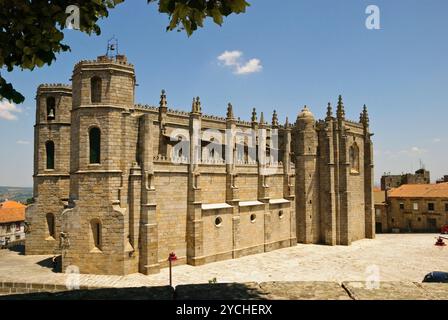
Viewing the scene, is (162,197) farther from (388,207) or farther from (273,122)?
(388,207)

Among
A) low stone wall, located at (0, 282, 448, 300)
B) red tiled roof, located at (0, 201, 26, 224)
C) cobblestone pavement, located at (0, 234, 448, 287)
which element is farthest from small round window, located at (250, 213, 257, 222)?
red tiled roof, located at (0, 201, 26, 224)

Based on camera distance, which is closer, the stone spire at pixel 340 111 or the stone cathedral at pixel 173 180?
the stone cathedral at pixel 173 180

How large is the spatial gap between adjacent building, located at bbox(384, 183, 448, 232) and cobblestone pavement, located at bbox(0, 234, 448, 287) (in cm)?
1238

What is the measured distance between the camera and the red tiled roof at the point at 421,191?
151 feet

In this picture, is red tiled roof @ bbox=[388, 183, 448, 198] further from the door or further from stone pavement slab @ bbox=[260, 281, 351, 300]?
stone pavement slab @ bbox=[260, 281, 351, 300]

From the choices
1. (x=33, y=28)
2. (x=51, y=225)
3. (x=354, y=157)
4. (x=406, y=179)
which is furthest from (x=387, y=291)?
(x=406, y=179)

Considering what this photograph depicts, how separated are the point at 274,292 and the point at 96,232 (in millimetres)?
20740

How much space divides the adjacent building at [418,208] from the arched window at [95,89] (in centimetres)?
4134

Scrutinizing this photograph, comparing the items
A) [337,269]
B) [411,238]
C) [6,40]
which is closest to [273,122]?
[337,269]

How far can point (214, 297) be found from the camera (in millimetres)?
4996

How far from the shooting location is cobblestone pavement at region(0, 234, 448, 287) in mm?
22250

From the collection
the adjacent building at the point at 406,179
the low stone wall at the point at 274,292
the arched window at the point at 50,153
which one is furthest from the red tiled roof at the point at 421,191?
the low stone wall at the point at 274,292

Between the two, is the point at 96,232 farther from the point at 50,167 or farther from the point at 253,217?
the point at 253,217

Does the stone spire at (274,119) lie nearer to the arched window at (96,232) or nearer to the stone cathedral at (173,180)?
the stone cathedral at (173,180)
